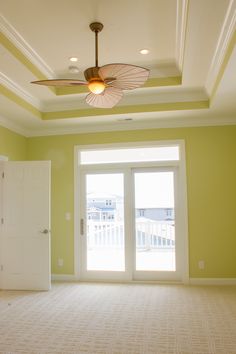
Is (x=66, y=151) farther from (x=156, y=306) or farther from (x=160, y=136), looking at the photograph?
(x=156, y=306)

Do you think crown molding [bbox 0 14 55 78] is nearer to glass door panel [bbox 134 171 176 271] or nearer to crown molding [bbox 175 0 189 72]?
crown molding [bbox 175 0 189 72]

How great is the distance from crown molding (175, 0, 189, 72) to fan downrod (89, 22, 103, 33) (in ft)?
2.54

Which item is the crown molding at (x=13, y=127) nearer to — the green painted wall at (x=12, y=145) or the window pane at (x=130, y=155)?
the green painted wall at (x=12, y=145)

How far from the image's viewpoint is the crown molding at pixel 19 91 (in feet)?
13.4

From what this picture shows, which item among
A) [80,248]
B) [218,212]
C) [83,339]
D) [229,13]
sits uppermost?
[229,13]

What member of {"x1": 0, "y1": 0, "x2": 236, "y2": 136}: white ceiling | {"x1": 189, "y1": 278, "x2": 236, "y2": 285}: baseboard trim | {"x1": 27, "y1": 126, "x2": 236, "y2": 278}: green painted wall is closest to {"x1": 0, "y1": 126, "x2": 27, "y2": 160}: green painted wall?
{"x1": 0, "y1": 0, "x2": 236, "y2": 136}: white ceiling

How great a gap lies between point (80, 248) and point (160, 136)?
255 cm

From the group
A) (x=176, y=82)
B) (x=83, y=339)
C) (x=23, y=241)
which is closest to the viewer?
(x=83, y=339)

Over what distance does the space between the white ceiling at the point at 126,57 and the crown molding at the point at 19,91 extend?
0.02 metres

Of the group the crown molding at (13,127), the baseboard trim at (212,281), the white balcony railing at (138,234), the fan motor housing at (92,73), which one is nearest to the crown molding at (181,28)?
the fan motor housing at (92,73)

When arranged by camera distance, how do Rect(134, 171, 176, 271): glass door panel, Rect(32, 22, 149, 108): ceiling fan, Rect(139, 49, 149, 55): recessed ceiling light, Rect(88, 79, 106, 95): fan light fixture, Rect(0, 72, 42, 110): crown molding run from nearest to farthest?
Rect(32, 22, 149, 108): ceiling fan
Rect(88, 79, 106, 95): fan light fixture
Rect(139, 49, 149, 55): recessed ceiling light
Rect(0, 72, 42, 110): crown molding
Rect(134, 171, 176, 271): glass door panel

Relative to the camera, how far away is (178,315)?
3855mm

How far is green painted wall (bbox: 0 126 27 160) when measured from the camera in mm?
5238

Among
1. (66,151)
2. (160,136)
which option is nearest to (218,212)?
(160,136)
